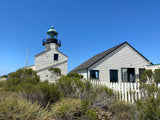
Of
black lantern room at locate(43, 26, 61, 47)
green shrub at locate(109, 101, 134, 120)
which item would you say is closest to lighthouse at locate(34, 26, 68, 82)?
black lantern room at locate(43, 26, 61, 47)

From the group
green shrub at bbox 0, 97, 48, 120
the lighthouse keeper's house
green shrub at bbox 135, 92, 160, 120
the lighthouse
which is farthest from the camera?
the lighthouse

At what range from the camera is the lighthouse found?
1756 centimetres

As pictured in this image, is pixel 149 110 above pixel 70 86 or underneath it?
underneath

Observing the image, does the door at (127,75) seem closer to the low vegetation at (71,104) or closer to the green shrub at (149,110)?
the low vegetation at (71,104)

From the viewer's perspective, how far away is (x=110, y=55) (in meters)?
13.6

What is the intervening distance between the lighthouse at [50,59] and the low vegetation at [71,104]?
36.2 ft

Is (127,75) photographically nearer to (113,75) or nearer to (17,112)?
(113,75)

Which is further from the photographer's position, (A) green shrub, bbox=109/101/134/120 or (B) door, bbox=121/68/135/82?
(B) door, bbox=121/68/135/82

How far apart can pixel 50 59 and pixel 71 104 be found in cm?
1561

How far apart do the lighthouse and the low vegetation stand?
36.2 feet

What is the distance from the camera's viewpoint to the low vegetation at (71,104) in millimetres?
2877

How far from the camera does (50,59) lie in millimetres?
18484

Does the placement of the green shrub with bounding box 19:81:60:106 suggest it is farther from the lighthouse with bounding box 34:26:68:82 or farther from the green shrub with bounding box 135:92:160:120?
the lighthouse with bounding box 34:26:68:82

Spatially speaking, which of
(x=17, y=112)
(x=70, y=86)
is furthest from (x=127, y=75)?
(x=17, y=112)
